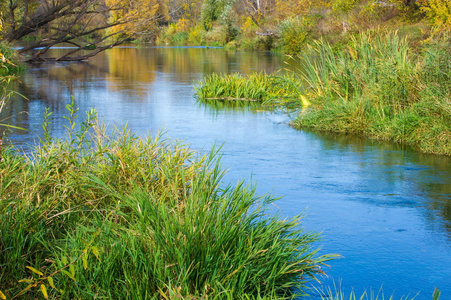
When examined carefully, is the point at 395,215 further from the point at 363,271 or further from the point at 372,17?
the point at 372,17

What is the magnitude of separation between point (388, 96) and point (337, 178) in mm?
3366

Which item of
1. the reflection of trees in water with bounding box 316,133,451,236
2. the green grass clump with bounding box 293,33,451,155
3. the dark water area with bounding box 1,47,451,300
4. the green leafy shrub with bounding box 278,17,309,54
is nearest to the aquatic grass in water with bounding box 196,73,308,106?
the dark water area with bounding box 1,47,451,300

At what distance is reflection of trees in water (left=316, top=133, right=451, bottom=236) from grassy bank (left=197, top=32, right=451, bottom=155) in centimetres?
28

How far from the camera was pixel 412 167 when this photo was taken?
8.77 meters

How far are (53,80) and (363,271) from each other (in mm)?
18361

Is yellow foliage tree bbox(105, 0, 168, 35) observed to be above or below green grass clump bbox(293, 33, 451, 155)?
above

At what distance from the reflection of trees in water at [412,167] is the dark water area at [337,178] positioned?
13 millimetres

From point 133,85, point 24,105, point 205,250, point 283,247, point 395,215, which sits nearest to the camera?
point 205,250

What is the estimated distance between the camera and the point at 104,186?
530cm

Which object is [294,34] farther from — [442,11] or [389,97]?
[389,97]

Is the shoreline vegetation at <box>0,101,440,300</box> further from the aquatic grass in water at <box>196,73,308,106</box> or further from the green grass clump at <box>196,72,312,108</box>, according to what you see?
the aquatic grass in water at <box>196,73,308,106</box>

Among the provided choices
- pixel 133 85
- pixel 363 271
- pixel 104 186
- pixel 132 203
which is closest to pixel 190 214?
pixel 132 203

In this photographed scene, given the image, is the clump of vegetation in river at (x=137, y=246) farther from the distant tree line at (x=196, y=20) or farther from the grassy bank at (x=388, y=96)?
the distant tree line at (x=196, y=20)

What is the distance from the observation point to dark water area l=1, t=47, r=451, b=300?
17.3ft
